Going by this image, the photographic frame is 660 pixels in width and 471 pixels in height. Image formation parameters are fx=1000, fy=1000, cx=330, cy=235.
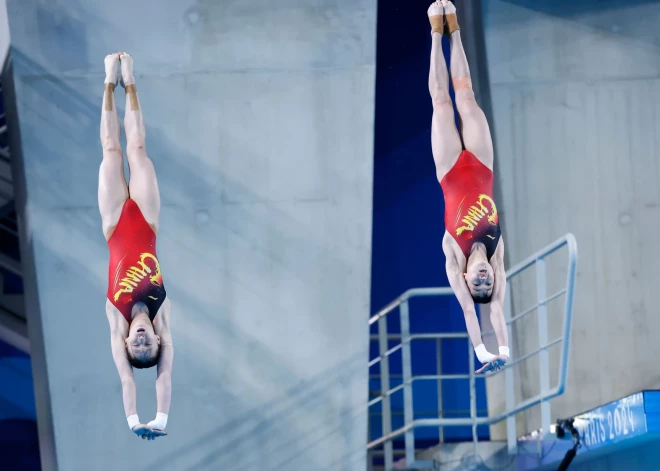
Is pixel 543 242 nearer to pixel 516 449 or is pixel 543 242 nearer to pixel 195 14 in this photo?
pixel 516 449

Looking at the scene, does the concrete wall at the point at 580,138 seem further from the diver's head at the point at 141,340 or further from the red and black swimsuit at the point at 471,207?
the diver's head at the point at 141,340

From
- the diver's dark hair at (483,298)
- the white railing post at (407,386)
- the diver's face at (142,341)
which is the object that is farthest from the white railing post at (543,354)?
the diver's face at (142,341)

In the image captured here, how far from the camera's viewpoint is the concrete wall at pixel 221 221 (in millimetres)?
7020

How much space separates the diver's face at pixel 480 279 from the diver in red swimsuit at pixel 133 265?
182 centimetres

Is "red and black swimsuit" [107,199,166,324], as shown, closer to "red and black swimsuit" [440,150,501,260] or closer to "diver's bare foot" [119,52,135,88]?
"diver's bare foot" [119,52,135,88]

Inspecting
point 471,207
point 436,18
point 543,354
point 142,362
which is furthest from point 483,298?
point 142,362

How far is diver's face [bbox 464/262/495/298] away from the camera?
19.2 feet

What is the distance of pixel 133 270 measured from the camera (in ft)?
19.3

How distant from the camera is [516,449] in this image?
698 cm

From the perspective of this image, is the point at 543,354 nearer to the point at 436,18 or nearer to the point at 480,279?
the point at 480,279

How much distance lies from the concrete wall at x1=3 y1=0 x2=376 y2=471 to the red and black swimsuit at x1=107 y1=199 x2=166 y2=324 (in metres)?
1.12

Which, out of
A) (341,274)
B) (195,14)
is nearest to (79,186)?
(195,14)

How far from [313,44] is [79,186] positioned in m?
1.97

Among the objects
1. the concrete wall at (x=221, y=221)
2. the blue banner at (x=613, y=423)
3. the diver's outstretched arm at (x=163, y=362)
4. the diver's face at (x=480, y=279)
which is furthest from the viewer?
the concrete wall at (x=221, y=221)
